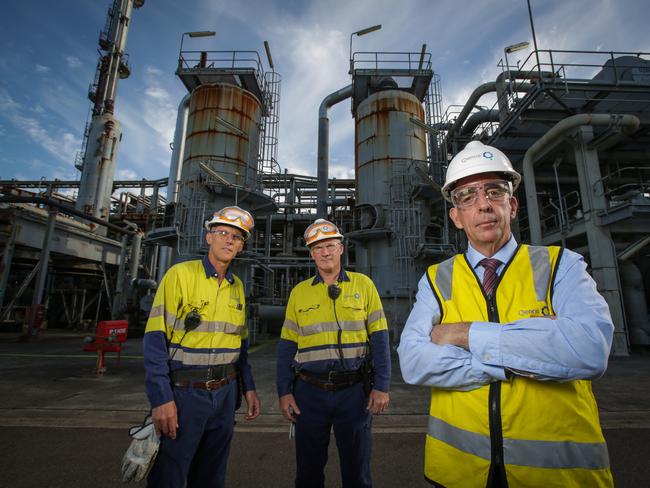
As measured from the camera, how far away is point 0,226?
35.2 ft

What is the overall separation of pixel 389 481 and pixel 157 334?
2412mm

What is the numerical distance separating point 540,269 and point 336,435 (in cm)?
178

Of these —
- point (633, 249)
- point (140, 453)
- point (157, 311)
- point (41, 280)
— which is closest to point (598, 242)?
point (633, 249)

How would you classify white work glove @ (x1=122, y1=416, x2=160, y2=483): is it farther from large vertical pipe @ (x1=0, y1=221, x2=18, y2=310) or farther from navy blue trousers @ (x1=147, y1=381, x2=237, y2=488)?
large vertical pipe @ (x1=0, y1=221, x2=18, y2=310)

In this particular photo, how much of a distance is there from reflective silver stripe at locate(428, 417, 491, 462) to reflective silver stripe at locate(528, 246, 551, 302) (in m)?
0.62

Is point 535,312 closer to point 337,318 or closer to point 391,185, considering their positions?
point 337,318

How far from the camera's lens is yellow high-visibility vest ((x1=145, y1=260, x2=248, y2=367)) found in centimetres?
211

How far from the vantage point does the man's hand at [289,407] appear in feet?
7.70

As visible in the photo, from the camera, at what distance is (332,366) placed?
93.2 inches

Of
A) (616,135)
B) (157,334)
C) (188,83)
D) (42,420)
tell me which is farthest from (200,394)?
(188,83)

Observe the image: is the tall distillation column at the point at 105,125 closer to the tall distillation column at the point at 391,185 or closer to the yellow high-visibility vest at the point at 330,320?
the tall distillation column at the point at 391,185

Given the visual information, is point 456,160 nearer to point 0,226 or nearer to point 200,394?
point 200,394

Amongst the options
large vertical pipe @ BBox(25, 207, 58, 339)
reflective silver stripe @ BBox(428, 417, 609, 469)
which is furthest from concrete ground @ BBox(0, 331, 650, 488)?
large vertical pipe @ BBox(25, 207, 58, 339)

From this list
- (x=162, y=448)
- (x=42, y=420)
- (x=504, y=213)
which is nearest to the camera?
(x=504, y=213)
